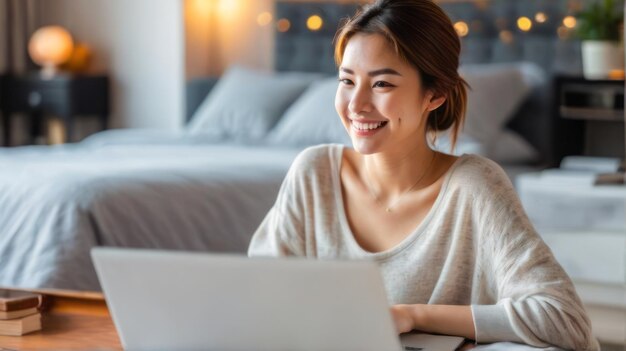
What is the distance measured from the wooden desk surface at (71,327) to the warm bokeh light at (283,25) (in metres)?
3.79

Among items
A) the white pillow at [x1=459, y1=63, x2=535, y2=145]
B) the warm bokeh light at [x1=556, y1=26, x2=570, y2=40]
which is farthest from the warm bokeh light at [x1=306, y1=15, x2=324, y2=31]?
the warm bokeh light at [x1=556, y1=26, x2=570, y2=40]

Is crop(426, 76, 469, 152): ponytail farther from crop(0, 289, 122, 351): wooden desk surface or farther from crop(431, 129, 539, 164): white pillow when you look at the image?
crop(431, 129, 539, 164): white pillow

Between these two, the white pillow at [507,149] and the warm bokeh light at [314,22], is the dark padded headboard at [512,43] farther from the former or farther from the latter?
the white pillow at [507,149]

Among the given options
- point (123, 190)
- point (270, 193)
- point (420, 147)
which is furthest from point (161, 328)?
point (270, 193)

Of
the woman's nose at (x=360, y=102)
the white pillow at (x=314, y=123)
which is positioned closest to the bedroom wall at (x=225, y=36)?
the white pillow at (x=314, y=123)

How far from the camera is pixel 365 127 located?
5.12ft

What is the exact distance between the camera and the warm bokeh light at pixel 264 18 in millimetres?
5500

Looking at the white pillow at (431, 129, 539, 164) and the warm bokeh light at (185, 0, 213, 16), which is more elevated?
the warm bokeh light at (185, 0, 213, 16)

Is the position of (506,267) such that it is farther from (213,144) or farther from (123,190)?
(213,144)

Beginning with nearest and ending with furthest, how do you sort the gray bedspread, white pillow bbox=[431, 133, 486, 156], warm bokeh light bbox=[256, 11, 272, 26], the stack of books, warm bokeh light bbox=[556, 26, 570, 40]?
1. the stack of books
2. the gray bedspread
3. white pillow bbox=[431, 133, 486, 156]
4. warm bokeh light bbox=[556, 26, 570, 40]
5. warm bokeh light bbox=[256, 11, 272, 26]

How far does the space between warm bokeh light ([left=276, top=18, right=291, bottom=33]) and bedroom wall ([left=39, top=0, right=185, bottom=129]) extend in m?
0.60

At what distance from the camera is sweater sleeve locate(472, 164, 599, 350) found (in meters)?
1.35

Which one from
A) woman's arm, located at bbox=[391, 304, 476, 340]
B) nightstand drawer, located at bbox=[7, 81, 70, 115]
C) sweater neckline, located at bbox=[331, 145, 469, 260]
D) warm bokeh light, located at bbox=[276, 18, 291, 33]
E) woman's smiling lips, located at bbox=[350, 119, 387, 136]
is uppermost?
woman's smiling lips, located at bbox=[350, 119, 387, 136]

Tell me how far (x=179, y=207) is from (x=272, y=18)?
2405 millimetres
